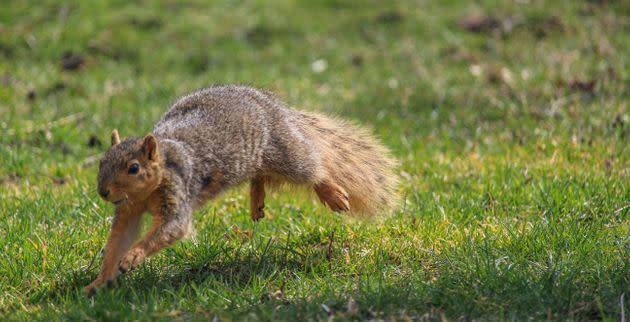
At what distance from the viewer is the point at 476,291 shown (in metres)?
3.71

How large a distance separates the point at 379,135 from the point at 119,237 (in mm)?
2939

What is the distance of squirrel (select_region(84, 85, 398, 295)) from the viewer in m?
4.04

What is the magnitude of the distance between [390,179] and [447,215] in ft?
1.53

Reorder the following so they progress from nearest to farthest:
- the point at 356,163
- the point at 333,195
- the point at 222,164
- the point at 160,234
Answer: the point at 160,234, the point at 222,164, the point at 333,195, the point at 356,163

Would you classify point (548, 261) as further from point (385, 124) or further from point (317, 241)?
point (385, 124)

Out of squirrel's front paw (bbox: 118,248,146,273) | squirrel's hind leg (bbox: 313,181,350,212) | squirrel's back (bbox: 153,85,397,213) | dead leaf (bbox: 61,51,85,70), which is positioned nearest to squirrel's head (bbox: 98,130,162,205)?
squirrel's front paw (bbox: 118,248,146,273)

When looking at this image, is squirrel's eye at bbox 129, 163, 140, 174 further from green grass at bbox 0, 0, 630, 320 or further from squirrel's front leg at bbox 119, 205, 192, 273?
green grass at bbox 0, 0, 630, 320

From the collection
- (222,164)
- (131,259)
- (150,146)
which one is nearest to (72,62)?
(222,164)

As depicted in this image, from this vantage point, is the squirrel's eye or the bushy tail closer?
the squirrel's eye

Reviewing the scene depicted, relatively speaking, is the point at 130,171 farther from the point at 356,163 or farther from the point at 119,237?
the point at 356,163

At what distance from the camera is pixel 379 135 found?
675 cm

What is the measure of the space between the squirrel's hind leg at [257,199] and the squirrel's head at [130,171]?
936 millimetres

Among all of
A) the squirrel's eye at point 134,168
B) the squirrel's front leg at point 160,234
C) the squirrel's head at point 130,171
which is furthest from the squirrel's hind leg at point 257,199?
the squirrel's eye at point 134,168

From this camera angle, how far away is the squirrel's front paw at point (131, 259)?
3.91 meters
